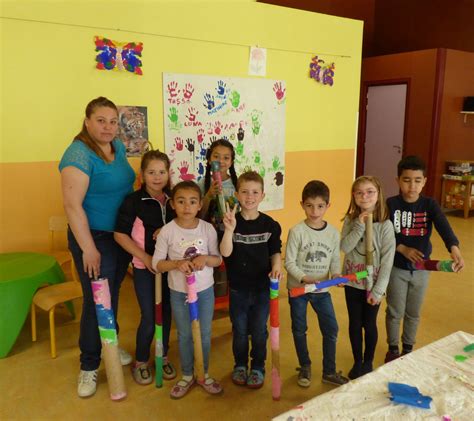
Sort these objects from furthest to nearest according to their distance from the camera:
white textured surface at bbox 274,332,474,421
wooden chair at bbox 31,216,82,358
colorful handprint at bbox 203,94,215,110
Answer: colorful handprint at bbox 203,94,215,110, wooden chair at bbox 31,216,82,358, white textured surface at bbox 274,332,474,421

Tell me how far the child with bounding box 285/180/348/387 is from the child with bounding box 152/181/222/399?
0.38 m

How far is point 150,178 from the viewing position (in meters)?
2.08

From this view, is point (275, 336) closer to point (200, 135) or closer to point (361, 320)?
point (361, 320)

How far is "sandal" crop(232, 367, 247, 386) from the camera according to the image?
87.1 inches

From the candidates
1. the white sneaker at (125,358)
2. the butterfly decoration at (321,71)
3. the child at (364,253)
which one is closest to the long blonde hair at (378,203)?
the child at (364,253)

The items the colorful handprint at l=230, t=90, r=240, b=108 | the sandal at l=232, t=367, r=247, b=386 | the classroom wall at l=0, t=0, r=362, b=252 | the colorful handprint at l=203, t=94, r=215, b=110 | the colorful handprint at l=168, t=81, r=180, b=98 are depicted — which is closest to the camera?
the sandal at l=232, t=367, r=247, b=386

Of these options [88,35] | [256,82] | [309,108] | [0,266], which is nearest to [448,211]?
[309,108]

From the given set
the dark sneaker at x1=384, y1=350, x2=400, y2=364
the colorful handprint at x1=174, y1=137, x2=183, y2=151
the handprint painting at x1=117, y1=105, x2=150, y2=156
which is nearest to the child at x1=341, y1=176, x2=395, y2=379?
the dark sneaker at x1=384, y1=350, x2=400, y2=364

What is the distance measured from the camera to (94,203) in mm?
2027

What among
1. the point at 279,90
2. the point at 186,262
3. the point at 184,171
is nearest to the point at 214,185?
the point at 186,262

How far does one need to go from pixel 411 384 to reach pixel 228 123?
3.12 meters

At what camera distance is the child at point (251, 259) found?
6.58ft

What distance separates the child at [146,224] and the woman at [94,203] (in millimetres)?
83

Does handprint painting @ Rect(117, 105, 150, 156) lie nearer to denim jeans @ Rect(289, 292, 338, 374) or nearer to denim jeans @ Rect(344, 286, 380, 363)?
denim jeans @ Rect(289, 292, 338, 374)
